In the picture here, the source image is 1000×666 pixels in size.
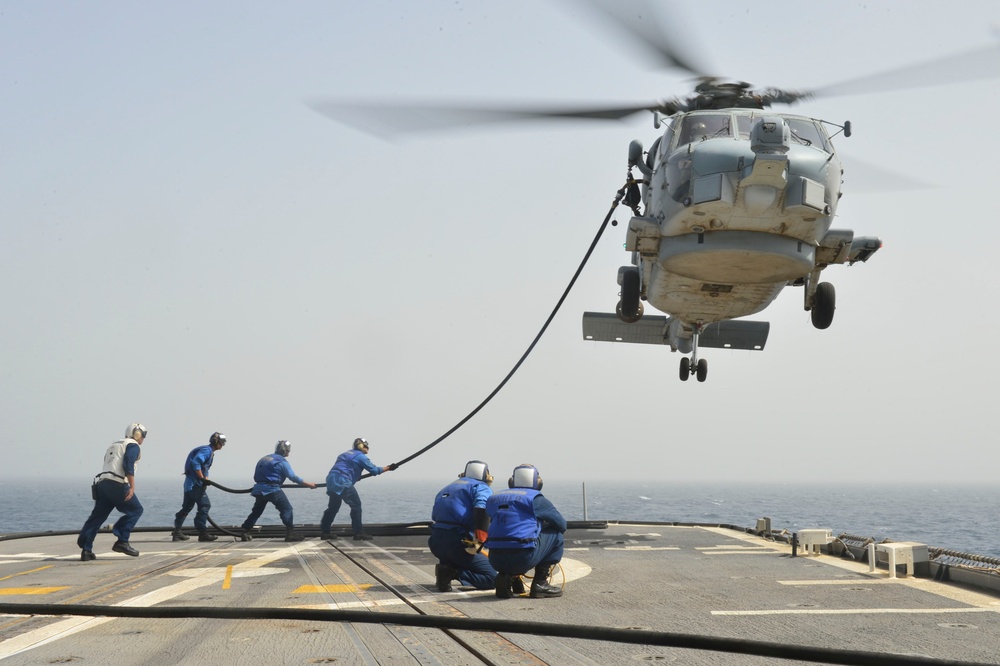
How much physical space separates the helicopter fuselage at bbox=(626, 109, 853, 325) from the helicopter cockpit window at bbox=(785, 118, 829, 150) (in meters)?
0.02

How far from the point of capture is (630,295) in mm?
15977

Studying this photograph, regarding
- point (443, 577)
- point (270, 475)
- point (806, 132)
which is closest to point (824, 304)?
point (806, 132)

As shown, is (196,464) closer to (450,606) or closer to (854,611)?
(450,606)

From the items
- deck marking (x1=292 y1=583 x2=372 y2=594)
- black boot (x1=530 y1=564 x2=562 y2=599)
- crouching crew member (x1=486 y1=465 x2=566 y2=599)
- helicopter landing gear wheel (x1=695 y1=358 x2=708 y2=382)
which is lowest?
deck marking (x1=292 y1=583 x2=372 y2=594)

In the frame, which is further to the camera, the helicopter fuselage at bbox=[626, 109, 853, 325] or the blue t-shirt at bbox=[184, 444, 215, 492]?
the blue t-shirt at bbox=[184, 444, 215, 492]

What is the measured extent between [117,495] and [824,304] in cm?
1171

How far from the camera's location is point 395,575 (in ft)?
35.8

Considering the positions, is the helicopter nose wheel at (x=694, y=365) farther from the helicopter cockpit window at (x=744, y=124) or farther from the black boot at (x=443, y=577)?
the black boot at (x=443, y=577)

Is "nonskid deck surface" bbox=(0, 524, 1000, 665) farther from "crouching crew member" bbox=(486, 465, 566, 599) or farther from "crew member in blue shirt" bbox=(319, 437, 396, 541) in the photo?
"crew member in blue shirt" bbox=(319, 437, 396, 541)

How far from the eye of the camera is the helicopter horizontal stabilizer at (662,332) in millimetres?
18766

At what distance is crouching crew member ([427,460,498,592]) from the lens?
988 centimetres

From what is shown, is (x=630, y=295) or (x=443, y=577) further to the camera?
(x=630, y=295)

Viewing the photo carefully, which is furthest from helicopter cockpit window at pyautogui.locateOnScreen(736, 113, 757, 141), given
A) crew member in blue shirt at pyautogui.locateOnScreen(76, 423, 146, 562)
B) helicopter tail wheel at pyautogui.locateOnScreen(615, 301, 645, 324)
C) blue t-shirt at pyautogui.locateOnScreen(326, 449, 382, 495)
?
crew member in blue shirt at pyautogui.locateOnScreen(76, 423, 146, 562)

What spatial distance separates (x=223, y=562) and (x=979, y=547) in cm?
4215
